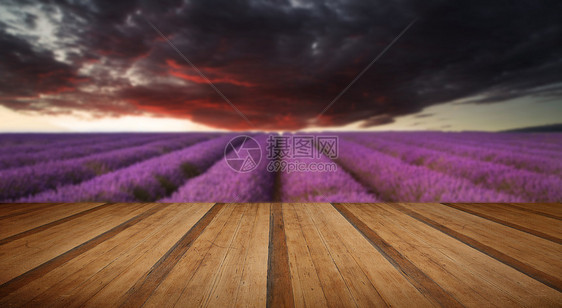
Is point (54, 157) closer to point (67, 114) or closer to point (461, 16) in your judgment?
point (67, 114)

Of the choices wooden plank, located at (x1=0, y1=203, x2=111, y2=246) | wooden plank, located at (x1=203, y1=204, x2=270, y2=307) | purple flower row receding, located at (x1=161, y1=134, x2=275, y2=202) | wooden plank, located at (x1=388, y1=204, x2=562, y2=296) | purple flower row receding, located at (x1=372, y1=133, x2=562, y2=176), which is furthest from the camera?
purple flower row receding, located at (x1=372, y1=133, x2=562, y2=176)

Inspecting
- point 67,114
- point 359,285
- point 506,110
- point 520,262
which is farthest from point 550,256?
point 67,114

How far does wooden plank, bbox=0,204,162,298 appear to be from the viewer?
1245 mm

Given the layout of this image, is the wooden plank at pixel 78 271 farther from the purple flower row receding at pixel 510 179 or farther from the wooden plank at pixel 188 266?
the purple flower row receding at pixel 510 179

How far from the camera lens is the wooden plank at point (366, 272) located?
1.04 m

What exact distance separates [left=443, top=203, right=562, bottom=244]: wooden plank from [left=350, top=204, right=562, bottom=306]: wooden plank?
74cm

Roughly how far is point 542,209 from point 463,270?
7.24 feet

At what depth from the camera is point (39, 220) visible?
221 centimetres

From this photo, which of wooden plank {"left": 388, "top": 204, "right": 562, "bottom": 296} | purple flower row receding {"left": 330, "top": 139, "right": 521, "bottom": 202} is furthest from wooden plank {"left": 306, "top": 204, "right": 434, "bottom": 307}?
purple flower row receding {"left": 330, "top": 139, "right": 521, "bottom": 202}

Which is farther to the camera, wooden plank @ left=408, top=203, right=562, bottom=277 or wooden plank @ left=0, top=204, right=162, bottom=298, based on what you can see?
wooden plank @ left=408, top=203, right=562, bottom=277

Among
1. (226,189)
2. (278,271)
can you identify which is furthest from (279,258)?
(226,189)

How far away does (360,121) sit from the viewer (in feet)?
13.6

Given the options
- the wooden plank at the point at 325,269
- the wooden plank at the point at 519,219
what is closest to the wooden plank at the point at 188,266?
the wooden plank at the point at 325,269

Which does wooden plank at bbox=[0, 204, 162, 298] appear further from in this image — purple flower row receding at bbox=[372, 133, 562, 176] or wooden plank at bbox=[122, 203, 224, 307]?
purple flower row receding at bbox=[372, 133, 562, 176]
